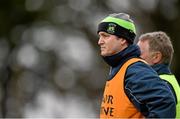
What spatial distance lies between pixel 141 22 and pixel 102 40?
67.2 feet

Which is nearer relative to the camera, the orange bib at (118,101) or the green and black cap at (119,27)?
the orange bib at (118,101)

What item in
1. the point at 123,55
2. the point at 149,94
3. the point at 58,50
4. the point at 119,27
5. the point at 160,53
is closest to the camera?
the point at 149,94

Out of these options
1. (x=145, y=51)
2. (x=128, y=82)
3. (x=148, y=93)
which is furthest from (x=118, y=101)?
(x=145, y=51)

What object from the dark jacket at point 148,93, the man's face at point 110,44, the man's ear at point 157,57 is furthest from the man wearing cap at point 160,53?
the dark jacket at point 148,93

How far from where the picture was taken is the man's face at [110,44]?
7.06 m

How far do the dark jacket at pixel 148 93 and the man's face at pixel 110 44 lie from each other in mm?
260

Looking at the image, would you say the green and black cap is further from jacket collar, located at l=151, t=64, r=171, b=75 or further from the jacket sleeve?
jacket collar, located at l=151, t=64, r=171, b=75

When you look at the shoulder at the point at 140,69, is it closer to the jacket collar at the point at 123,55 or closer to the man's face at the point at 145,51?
the jacket collar at the point at 123,55

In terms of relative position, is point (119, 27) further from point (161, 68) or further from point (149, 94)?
point (161, 68)

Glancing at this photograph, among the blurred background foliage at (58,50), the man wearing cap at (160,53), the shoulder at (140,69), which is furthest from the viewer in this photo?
the blurred background foliage at (58,50)

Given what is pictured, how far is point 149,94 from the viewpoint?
6.68 metres

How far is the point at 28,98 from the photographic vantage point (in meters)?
27.7

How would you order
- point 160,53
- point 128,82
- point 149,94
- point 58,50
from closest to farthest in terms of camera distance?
point 149,94 → point 128,82 → point 160,53 → point 58,50

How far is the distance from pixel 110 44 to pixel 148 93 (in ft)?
2.00
